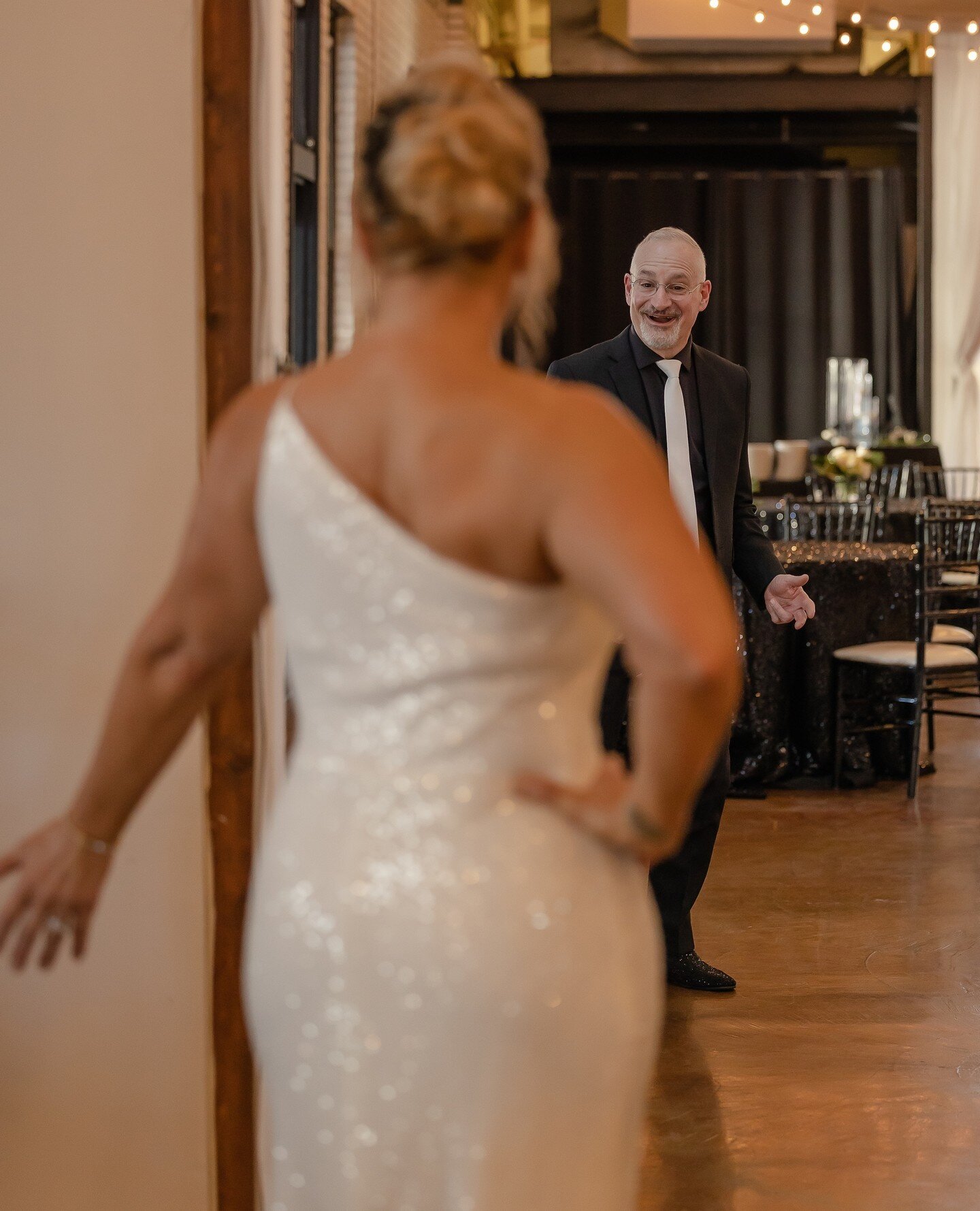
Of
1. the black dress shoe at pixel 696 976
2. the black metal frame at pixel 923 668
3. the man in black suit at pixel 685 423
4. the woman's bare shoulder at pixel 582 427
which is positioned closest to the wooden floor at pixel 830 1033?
the black dress shoe at pixel 696 976

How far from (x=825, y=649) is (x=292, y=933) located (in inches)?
209

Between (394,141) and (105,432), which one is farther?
(105,432)

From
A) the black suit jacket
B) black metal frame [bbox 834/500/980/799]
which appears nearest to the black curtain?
black metal frame [bbox 834/500/980/799]

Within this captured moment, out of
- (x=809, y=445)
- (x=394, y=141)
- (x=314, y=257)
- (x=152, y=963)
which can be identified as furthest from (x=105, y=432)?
(x=809, y=445)

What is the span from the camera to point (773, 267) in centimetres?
1427

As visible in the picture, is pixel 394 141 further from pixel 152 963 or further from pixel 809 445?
pixel 809 445

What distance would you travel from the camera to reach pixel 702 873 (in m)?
3.78

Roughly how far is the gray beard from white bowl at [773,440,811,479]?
9055 millimetres

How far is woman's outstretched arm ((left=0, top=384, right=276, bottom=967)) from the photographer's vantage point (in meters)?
1.32

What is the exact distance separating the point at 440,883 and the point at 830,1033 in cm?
263

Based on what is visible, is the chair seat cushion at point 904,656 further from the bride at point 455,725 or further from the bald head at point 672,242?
the bride at point 455,725

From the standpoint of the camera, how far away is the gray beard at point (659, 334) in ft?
11.9

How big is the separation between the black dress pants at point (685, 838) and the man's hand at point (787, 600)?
34 centimetres

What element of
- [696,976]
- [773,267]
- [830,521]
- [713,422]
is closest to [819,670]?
[830,521]
